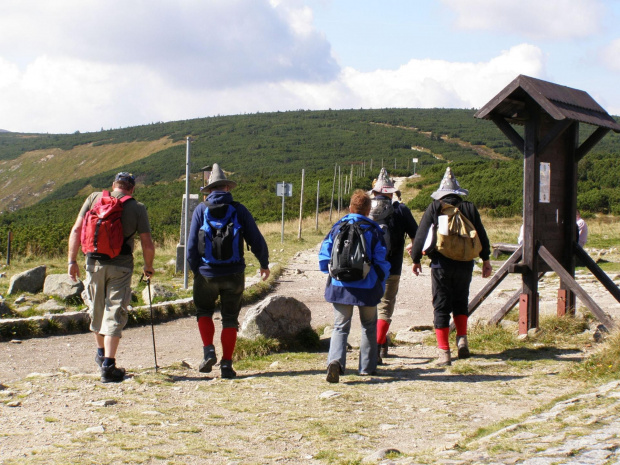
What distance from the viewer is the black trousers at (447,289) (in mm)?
6516

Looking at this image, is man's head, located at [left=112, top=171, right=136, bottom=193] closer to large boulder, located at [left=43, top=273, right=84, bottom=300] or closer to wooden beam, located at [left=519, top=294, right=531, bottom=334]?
wooden beam, located at [left=519, top=294, right=531, bottom=334]

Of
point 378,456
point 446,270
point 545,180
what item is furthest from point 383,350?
point 378,456

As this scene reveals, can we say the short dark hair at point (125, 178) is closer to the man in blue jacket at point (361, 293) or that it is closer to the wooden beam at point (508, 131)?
the man in blue jacket at point (361, 293)

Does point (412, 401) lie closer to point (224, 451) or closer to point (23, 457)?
point (224, 451)

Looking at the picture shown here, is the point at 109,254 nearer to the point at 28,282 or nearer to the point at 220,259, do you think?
the point at 220,259

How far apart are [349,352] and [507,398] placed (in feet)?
8.56

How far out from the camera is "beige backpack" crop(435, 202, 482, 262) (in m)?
6.39

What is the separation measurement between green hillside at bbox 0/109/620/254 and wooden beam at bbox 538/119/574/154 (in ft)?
49.2

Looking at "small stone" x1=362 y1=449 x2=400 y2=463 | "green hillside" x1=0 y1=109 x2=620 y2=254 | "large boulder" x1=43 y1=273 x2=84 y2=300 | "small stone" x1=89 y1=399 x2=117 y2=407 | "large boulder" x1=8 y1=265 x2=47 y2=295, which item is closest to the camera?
"small stone" x1=362 y1=449 x2=400 y2=463

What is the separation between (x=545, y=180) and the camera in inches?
305

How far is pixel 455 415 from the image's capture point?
4.65 meters

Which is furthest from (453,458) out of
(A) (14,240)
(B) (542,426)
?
(A) (14,240)

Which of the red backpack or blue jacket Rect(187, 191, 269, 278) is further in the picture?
blue jacket Rect(187, 191, 269, 278)

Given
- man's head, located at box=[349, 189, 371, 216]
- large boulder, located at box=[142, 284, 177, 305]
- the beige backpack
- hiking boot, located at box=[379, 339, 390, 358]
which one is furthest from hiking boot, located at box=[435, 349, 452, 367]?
large boulder, located at box=[142, 284, 177, 305]
